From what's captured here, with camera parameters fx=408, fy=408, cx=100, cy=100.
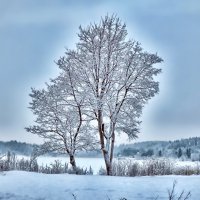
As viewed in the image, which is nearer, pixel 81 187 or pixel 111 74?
pixel 81 187

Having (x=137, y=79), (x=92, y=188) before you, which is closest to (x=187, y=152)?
(x=137, y=79)

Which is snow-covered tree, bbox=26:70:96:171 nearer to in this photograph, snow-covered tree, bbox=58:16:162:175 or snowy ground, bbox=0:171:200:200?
snow-covered tree, bbox=58:16:162:175

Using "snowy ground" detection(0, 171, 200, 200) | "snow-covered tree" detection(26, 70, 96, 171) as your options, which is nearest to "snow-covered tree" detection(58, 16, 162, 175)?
"snow-covered tree" detection(26, 70, 96, 171)

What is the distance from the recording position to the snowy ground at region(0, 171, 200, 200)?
11.0 metres

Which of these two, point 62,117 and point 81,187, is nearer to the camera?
point 81,187

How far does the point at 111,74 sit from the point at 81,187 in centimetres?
1114

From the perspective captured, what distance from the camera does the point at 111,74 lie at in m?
22.1

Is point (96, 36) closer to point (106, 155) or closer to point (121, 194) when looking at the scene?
point (106, 155)

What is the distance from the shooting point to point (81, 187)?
11750 mm

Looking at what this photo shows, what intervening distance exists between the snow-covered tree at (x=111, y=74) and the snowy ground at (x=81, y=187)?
899 cm

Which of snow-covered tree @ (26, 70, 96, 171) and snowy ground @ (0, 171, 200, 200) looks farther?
snow-covered tree @ (26, 70, 96, 171)

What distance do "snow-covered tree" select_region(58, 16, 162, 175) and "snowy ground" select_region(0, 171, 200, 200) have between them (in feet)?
29.5

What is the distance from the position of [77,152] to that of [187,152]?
83561 millimetres

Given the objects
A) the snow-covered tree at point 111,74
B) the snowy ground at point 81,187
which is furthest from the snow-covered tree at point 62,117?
the snowy ground at point 81,187
